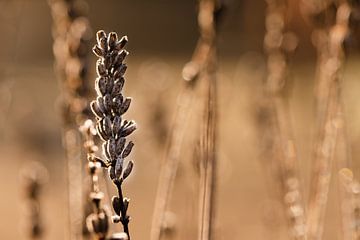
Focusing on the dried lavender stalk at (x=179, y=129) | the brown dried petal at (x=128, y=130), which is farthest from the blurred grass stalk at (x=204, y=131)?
the brown dried petal at (x=128, y=130)

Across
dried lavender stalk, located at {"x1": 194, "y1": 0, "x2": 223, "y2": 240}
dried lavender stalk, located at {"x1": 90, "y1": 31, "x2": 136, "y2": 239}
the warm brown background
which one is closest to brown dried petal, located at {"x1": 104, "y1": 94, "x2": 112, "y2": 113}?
dried lavender stalk, located at {"x1": 90, "y1": 31, "x2": 136, "y2": 239}

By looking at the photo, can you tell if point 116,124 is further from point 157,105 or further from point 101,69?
point 157,105

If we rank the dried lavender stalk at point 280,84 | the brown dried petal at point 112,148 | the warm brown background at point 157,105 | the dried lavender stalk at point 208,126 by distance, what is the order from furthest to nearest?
the warm brown background at point 157,105
the dried lavender stalk at point 280,84
the dried lavender stalk at point 208,126
the brown dried petal at point 112,148

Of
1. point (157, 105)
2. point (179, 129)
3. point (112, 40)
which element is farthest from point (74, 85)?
point (157, 105)

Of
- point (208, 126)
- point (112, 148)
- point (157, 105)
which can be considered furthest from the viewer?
point (157, 105)

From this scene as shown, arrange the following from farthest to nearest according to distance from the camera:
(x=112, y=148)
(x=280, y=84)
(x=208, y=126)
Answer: (x=280, y=84)
(x=208, y=126)
(x=112, y=148)

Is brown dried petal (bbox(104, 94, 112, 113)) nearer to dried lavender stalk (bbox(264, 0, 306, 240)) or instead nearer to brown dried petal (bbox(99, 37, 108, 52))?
brown dried petal (bbox(99, 37, 108, 52))

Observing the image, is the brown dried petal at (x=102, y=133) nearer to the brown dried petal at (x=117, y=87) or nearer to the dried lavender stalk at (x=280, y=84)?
the brown dried petal at (x=117, y=87)

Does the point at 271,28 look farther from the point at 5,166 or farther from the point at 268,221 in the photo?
the point at 5,166
